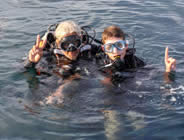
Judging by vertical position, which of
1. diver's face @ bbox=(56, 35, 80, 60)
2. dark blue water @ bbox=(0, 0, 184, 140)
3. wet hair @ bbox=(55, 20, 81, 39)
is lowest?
dark blue water @ bbox=(0, 0, 184, 140)

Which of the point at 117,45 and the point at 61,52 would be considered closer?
the point at 117,45

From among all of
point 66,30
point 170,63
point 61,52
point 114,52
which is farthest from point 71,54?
point 170,63

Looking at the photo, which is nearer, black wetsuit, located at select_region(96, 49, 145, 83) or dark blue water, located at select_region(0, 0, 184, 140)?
dark blue water, located at select_region(0, 0, 184, 140)

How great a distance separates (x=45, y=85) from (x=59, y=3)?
604 cm

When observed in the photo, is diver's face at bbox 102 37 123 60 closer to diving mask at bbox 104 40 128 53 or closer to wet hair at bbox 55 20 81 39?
diving mask at bbox 104 40 128 53

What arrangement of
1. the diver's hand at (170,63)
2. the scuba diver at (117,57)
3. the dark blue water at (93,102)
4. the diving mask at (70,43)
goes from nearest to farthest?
1. the dark blue water at (93,102)
2. the diver's hand at (170,63)
3. the scuba diver at (117,57)
4. the diving mask at (70,43)

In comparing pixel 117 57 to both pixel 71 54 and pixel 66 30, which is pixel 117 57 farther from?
pixel 66 30

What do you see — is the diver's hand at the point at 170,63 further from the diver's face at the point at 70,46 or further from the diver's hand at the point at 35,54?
the diver's hand at the point at 35,54

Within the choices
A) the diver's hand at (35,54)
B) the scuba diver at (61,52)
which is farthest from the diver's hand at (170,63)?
the diver's hand at (35,54)

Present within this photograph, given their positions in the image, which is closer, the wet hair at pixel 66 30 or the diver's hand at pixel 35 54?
the diver's hand at pixel 35 54

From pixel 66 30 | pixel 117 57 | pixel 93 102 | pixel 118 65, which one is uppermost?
pixel 66 30

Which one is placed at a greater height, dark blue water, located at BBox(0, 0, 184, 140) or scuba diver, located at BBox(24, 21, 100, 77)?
scuba diver, located at BBox(24, 21, 100, 77)

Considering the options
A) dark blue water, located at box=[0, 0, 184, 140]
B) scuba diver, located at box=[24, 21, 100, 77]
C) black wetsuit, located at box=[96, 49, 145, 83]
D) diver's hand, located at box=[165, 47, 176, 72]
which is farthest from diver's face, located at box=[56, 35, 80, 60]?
diver's hand, located at box=[165, 47, 176, 72]

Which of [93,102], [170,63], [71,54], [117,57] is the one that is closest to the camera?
[93,102]
